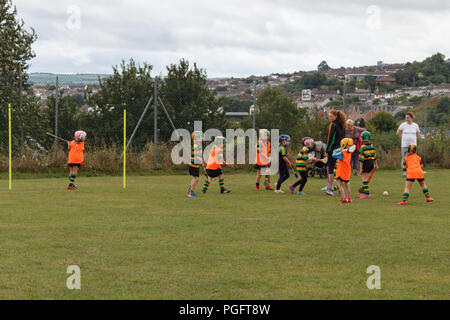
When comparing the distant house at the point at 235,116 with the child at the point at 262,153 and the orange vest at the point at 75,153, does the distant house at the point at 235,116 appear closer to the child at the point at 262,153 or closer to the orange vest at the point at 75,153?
the child at the point at 262,153

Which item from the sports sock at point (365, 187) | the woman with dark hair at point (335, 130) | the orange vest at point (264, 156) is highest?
the woman with dark hair at point (335, 130)

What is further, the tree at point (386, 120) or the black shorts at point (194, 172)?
the tree at point (386, 120)

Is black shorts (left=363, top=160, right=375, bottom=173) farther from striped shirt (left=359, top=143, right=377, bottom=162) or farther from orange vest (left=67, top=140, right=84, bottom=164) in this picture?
orange vest (left=67, top=140, right=84, bottom=164)

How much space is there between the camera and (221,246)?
28.7ft

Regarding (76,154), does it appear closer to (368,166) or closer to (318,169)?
(368,166)

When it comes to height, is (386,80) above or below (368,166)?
above

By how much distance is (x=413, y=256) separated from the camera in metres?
8.17

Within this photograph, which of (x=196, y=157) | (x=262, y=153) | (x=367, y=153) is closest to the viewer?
(x=196, y=157)

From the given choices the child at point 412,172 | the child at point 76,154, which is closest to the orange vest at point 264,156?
the child at point 412,172

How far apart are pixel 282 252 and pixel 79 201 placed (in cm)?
702

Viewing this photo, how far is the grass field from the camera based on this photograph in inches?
257

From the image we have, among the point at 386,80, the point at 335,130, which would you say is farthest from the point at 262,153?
the point at 386,80

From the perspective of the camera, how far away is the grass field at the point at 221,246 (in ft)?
21.4
